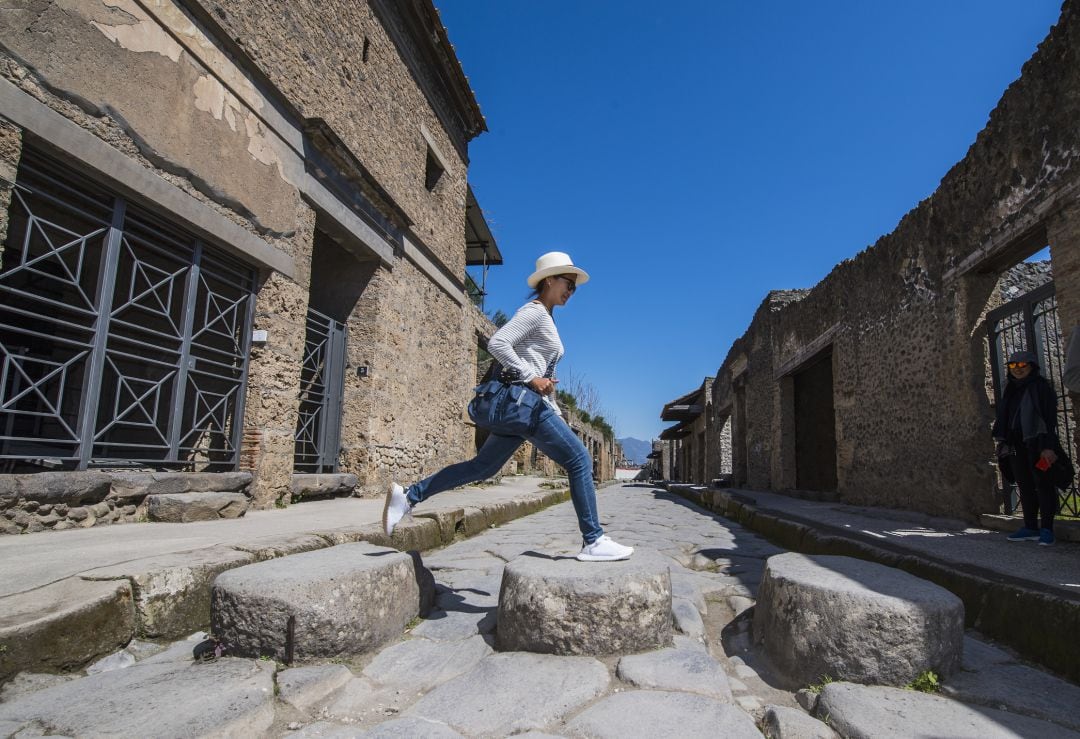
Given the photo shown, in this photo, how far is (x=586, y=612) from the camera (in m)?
2.08

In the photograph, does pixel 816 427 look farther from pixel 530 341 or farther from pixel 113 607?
pixel 113 607

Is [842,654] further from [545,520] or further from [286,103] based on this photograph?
[286,103]

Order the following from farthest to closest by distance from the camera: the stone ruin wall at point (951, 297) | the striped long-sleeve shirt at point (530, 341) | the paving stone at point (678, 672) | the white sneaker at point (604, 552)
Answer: the stone ruin wall at point (951, 297)
the striped long-sleeve shirt at point (530, 341)
the white sneaker at point (604, 552)
the paving stone at point (678, 672)

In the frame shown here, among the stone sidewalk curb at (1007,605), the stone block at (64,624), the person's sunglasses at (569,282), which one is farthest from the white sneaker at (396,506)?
the stone sidewalk curb at (1007,605)

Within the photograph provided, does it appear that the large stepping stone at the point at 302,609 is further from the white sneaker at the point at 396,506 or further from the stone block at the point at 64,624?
the white sneaker at the point at 396,506

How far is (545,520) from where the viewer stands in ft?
23.6

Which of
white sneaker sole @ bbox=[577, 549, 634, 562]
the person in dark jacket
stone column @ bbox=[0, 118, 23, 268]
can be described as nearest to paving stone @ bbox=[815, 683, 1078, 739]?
white sneaker sole @ bbox=[577, 549, 634, 562]

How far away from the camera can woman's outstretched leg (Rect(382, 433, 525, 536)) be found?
108 inches

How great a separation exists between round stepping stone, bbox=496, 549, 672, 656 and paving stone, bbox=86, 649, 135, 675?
1258mm

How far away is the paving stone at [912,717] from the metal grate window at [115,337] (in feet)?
14.1

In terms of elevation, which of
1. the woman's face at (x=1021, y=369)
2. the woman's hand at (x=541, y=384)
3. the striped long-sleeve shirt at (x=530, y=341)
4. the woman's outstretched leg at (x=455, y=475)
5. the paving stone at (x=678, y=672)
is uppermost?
the woman's face at (x=1021, y=369)

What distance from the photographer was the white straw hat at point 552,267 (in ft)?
9.34

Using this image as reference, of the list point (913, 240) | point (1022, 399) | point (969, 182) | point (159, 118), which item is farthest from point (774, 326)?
point (159, 118)

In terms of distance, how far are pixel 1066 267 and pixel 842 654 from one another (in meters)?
3.88
